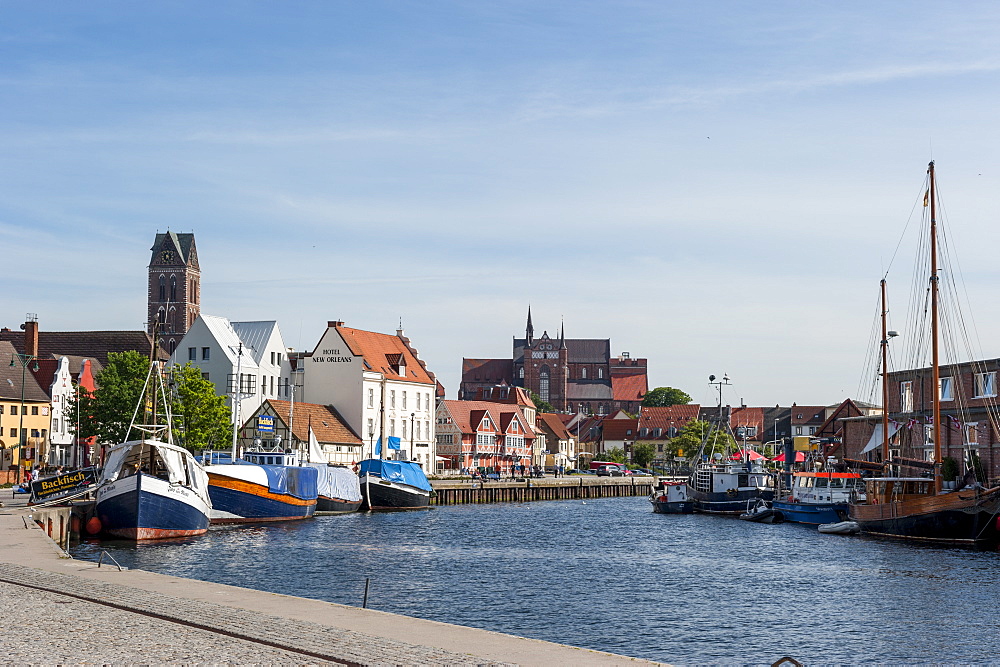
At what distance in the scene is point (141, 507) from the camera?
47875 mm

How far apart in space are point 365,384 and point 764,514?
143 ft

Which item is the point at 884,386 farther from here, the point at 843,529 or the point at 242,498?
the point at 242,498

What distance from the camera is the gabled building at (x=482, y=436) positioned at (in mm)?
138750

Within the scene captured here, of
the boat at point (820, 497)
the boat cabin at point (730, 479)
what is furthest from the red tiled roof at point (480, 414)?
the boat at point (820, 497)

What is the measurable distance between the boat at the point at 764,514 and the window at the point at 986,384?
Result: 14958 millimetres

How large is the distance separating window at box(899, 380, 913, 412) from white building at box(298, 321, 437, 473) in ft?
145

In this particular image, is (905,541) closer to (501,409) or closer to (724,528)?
(724,528)

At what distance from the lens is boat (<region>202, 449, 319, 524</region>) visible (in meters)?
59.8

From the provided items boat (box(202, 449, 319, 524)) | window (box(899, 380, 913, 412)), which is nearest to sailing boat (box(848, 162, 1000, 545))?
window (box(899, 380, 913, 412))

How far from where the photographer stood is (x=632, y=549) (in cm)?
5350

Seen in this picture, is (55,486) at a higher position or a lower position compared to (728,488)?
higher

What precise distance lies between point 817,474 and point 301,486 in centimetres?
3343

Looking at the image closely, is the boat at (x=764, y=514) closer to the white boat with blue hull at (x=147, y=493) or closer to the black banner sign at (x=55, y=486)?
the white boat with blue hull at (x=147, y=493)

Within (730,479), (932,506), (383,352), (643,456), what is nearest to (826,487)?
(730,479)
